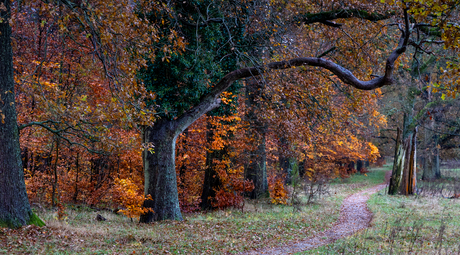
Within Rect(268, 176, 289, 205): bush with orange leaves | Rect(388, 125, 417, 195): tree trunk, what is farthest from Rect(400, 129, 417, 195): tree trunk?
Rect(268, 176, 289, 205): bush with orange leaves

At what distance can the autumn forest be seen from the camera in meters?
7.48

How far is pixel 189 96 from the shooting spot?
10.6 metres

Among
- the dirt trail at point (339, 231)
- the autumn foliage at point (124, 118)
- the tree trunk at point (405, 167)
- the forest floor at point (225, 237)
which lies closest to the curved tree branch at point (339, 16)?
the autumn foliage at point (124, 118)

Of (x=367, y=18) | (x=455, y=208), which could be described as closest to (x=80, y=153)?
(x=367, y=18)

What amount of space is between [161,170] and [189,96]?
2.56 metres

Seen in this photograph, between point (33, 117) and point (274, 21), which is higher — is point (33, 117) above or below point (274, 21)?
below

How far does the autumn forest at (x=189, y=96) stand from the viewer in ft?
24.6

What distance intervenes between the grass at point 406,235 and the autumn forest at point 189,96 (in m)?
0.19

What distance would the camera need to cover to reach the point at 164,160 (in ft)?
35.4

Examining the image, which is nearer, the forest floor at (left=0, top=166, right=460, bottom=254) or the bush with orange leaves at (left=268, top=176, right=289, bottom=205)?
the forest floor at (left=0, top=166, right=460, bottom=254)

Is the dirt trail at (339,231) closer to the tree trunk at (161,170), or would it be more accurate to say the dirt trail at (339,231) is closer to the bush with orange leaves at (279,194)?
the bush with orange leaves at (279,194)

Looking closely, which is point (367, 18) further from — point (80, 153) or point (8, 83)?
point (80, 153)

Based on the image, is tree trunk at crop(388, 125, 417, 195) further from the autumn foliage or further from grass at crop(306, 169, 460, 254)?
grass at crop(306, 169, 460, 254)

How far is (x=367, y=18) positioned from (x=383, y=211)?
8.17 m
